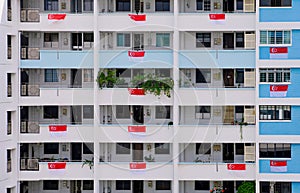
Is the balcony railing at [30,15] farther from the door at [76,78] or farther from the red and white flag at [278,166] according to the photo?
the red and white flag at [278,166]

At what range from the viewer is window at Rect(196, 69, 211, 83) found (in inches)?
958

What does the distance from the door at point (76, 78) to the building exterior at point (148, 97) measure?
3cm

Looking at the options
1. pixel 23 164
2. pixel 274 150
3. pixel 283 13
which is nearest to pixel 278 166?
pixel 274 150

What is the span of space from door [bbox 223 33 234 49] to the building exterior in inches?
A: 1.3

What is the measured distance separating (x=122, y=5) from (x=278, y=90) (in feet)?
19.4

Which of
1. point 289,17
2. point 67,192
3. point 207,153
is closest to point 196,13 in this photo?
point 289,17

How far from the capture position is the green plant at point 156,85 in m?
23.5

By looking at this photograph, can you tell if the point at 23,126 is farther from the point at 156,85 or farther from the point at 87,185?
the point at 156,85

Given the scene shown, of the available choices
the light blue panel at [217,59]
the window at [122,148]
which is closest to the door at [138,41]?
the light blue panel at [217,59]

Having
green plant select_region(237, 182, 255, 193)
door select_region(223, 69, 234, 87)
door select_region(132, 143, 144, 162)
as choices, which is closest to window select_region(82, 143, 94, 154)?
door select_region(132, 143, 144, 162)

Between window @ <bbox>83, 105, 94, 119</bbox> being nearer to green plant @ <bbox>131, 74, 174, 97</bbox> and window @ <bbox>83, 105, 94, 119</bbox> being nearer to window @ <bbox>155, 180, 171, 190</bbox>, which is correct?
green plant @ <bbox>131, 74, 174, 97</bbox>

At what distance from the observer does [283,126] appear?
914 inches

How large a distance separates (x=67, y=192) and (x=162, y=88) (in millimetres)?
4803

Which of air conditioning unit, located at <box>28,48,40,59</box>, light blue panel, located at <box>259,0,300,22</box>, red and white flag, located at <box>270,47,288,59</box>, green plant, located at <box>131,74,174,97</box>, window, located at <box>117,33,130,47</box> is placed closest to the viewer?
light blue panel, located at <box>259,0,300,22</box>
